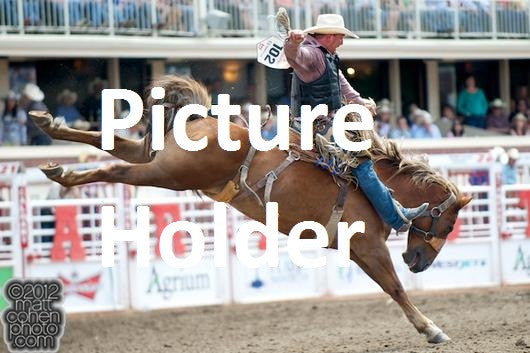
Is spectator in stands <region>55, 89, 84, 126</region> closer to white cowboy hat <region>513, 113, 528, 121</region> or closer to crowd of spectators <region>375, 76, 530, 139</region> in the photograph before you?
crowd of spectators <region>375, 76, 530, 139</region>

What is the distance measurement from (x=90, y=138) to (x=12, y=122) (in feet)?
27.6

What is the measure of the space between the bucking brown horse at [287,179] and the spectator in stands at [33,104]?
25.7 ft

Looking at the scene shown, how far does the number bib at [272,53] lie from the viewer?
8.19 meters

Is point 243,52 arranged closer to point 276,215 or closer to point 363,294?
point 363,294

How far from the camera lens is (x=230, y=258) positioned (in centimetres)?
1352

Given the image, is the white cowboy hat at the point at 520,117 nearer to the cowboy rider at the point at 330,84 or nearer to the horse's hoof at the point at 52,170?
the cowboy rider at the point at 330,84

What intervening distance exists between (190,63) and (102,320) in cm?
576

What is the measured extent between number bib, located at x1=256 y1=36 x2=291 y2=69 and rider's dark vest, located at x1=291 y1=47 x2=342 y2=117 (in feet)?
0.47

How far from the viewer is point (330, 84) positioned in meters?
8.19

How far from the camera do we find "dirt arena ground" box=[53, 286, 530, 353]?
9.48 meters

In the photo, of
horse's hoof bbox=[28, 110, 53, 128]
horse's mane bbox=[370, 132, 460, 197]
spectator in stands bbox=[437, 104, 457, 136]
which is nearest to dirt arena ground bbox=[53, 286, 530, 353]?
horse's mane bbox=[370, 132, 460, 197]

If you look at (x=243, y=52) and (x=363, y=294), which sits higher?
(x=243, y=52)

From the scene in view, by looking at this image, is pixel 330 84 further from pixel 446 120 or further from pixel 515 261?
pixel 446 120

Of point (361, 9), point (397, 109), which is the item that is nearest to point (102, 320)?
point (361, 9)
